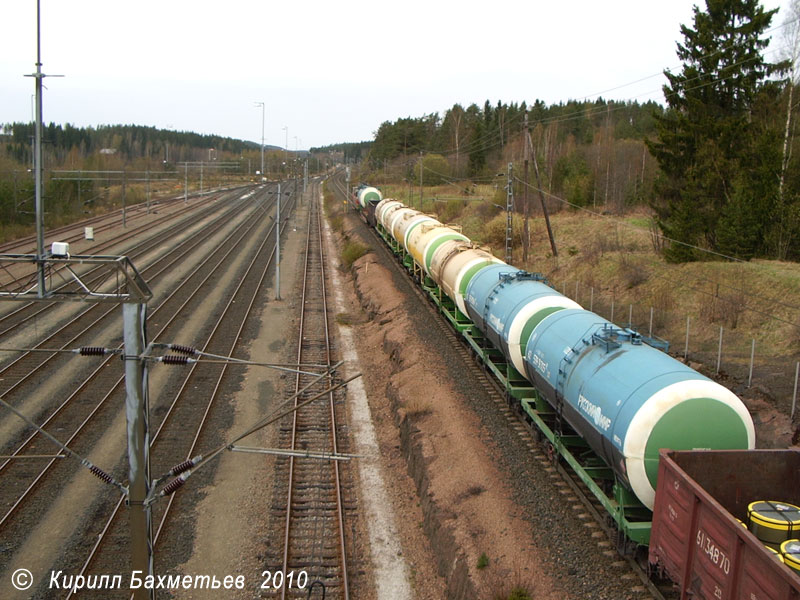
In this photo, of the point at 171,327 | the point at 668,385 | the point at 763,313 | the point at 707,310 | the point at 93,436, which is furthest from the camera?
the point at 171,327

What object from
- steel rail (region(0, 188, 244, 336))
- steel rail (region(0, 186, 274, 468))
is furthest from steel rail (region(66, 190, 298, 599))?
steel rail (region(0, 188, 244, 336))

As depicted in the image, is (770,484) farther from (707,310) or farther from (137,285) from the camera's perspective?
(707,310)

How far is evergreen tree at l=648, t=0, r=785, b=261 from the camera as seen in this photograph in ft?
95.1

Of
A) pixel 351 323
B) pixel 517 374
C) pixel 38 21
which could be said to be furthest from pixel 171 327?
pixel 38 21

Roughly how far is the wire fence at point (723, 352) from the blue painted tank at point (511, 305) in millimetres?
5522

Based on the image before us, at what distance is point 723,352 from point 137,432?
18.3 metres

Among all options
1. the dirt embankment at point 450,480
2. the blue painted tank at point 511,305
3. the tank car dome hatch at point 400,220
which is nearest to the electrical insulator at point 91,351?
the dirt embankment at point 450,480

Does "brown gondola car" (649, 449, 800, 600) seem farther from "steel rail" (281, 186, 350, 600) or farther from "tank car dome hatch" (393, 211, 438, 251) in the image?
"tank car dome hatch" (393, 211, 438, 251)

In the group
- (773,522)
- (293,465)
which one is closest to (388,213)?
(293,465)

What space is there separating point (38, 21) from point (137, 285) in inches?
146

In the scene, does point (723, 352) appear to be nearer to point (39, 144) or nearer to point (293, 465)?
point (293, 465)

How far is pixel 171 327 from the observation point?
2845 cm

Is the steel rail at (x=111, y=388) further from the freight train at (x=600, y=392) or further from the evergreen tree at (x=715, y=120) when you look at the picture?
the evergreen tree at (x=715, y=120)

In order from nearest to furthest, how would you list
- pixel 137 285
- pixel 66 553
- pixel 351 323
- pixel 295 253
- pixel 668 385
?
pixel 137 285 < pixel 668 385 < pixel 66 553 < pixel 351 323 < pixel 295 253
